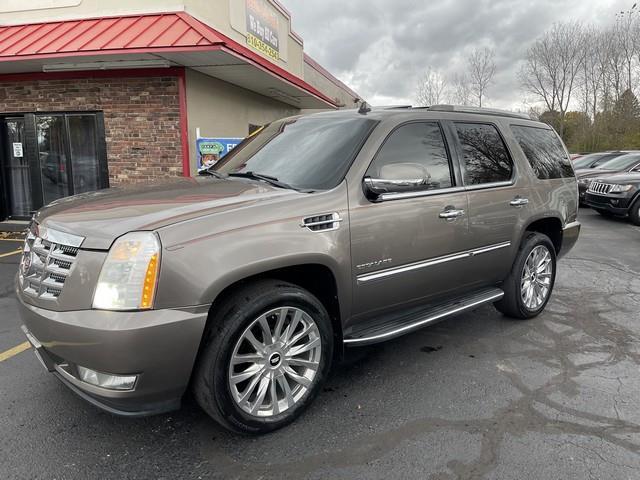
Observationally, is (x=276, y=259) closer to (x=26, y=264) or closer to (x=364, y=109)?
(x=26, y=264)

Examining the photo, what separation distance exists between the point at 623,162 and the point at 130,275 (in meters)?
15.4

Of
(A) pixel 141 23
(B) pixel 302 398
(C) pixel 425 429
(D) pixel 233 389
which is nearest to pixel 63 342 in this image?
(D) pixel 233 389

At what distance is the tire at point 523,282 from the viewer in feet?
14.2

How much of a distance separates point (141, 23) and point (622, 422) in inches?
346

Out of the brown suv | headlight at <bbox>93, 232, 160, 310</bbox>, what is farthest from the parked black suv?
headlight at <bbox>93, 232, 160, 310</bbox>

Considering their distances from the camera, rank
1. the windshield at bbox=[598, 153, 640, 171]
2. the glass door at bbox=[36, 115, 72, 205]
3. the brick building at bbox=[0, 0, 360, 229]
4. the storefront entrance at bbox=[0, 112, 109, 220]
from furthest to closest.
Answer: the windshield at bbox=[598, 153, 640, 171] → the glass door at bbox=[36, 115, 72, 205] → the storefront entrance at bbox=[0, 112, 109, 220] → the brick building at bbox=[0, 0, 360, 229]

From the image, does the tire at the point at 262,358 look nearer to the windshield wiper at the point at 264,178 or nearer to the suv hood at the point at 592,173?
the windshield wiper at the point at 264,178

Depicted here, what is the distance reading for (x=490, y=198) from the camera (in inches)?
154

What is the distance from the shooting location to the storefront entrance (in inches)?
380

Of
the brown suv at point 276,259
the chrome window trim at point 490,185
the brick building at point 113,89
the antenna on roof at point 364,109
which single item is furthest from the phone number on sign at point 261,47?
the chrome window trim at point 490,185

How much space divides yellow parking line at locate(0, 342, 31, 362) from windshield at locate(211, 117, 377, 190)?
2.13 m

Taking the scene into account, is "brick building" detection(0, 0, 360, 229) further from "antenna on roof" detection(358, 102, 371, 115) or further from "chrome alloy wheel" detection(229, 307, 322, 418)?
"chrome alloy wheel" detection(229, 307, 322, 418)

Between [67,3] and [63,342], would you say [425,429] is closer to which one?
[63,342]

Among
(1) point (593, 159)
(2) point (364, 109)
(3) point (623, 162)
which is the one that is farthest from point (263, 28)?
(1) point (593, 159)
